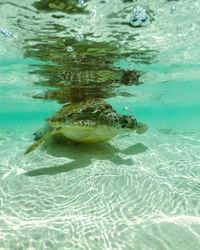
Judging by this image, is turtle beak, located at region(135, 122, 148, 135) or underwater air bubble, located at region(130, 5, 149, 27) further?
turtle beak, located at region(135, 122, 148, 135)

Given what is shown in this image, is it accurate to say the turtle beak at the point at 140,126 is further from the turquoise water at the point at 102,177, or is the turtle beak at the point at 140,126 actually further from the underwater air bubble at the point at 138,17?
the underwater air bubble at the point at 138,17

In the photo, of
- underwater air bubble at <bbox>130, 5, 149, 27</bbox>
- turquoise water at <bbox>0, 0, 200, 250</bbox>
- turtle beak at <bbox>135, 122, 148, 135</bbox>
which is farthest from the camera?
turtle beak at <bbox>135, 122, 148, 135</bbox>

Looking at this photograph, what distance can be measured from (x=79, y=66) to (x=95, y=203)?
8.24 meters

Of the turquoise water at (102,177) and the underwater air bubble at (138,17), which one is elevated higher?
the underwater air bubble at (138,17)

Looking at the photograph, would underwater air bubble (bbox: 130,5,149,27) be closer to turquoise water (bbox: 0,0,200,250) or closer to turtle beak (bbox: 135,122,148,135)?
turquoise water (bbox: 0,0,200,250)

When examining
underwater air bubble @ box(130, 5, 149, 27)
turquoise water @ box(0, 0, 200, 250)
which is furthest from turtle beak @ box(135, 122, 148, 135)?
underwater air bubble @ box(130, 5, 149, 27)

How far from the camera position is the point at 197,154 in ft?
18.5

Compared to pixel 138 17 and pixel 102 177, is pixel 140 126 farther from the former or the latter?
pixel 138 17

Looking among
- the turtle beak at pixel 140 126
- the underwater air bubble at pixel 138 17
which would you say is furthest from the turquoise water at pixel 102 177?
the turtle beak at pixel 140 126

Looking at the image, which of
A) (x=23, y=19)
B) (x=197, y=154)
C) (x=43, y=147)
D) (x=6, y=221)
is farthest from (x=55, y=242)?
(x=23, y=19)

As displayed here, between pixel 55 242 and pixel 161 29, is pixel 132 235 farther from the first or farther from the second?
pixel 161 29

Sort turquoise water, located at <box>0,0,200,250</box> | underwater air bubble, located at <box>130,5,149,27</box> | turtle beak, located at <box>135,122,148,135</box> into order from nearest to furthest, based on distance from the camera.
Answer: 1. turquoise water, located at <box>0,0,200,250</box>
2. underwater air bubble, located at <box>130,5,149,27</box>
3. turtle beak, located at <box>135,122,148,135</box>

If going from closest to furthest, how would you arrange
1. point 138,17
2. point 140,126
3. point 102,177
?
point 102,177, point 138,17, point 140,126

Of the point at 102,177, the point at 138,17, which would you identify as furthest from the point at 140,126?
the point at 138,17
